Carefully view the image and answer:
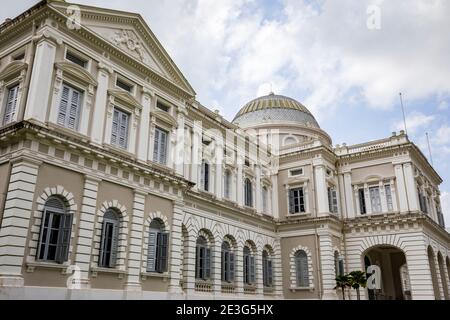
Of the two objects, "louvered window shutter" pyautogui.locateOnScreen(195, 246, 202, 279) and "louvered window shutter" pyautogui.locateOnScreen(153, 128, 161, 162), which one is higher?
"louvered window shutter" pyautogui.locateOnScreen(153, 128, 161, 162)

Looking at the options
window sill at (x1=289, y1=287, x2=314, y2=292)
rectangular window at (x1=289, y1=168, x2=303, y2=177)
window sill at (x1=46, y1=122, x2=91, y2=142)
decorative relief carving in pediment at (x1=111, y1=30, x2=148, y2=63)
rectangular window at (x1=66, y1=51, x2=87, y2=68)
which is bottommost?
window sill at (x1=289, y1=287, x2=314, y2=292)

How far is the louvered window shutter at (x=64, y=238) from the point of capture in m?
14.0

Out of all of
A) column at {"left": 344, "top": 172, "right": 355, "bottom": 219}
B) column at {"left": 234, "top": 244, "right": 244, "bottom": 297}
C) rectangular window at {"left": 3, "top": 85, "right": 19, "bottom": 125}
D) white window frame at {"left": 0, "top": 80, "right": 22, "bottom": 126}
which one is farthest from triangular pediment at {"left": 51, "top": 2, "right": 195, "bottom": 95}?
column at {"left": 344, "top": 172, "right": 355, "bottom": 219}

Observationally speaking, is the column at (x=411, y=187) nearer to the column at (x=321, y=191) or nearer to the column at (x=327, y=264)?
the column at (x=321, y=191)

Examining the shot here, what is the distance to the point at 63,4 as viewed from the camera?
15781 mm

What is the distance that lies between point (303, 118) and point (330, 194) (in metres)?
9.95

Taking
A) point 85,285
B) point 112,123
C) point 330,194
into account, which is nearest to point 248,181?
point 330,194

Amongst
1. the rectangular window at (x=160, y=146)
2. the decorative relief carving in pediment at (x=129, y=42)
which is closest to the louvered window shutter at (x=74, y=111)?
the decorative relief carving in pediment at (x=129, y=42)

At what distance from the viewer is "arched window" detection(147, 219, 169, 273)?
57.4 feet

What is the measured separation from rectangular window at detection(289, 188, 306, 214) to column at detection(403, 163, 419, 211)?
6.92 metres

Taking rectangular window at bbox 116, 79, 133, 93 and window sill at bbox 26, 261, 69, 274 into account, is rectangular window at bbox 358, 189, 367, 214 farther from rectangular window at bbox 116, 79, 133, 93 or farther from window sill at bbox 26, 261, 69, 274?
window sill at bbox 26, 261, 69, 274

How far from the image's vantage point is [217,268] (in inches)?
912

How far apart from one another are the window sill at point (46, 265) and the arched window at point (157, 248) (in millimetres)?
4013

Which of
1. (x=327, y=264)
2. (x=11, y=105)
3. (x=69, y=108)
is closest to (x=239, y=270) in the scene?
(x=327, y=264)
